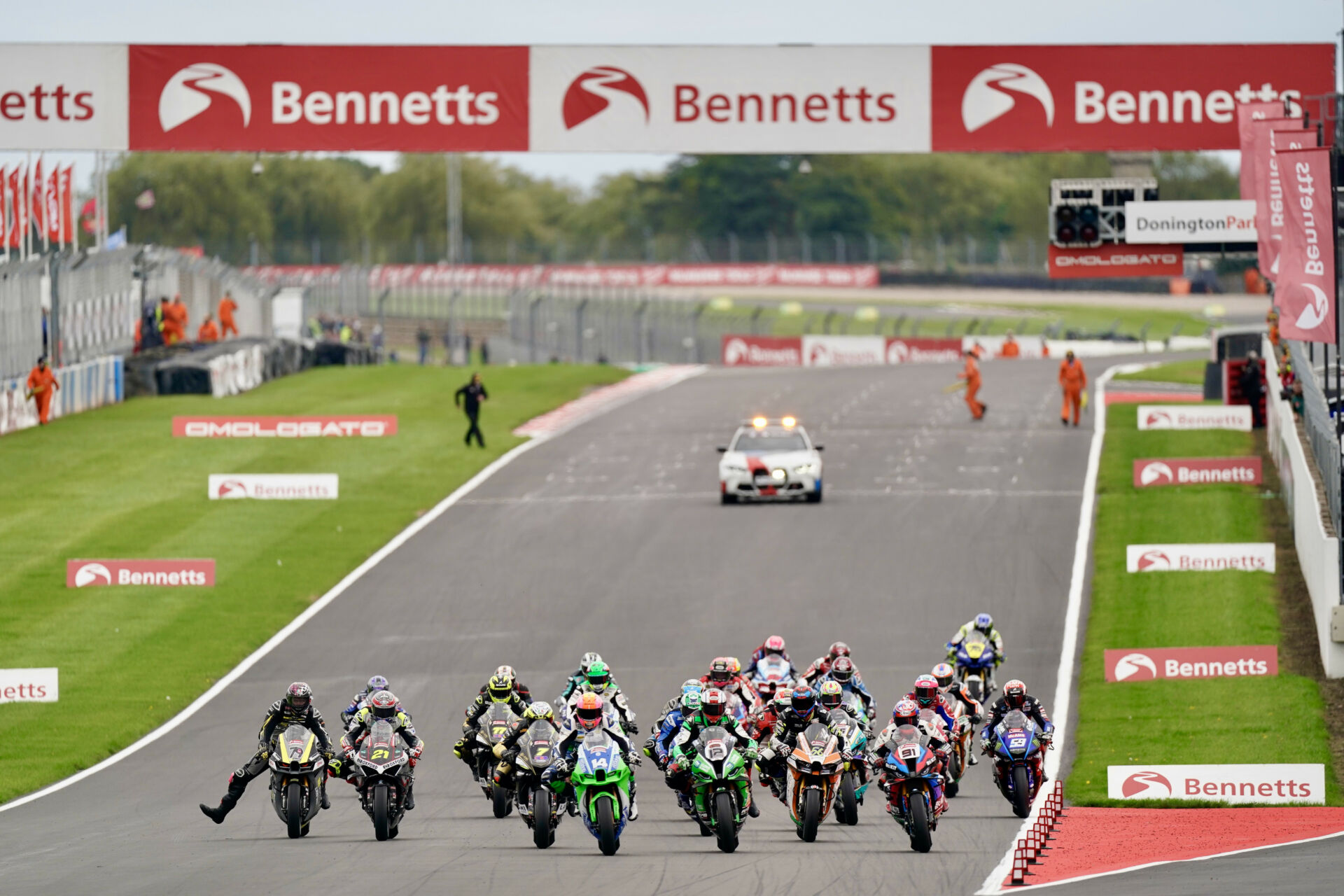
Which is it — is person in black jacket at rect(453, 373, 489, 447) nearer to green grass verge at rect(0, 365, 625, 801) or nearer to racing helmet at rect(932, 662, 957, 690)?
green grass verge at rect(0, 365, 625, 801)

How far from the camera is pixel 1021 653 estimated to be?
25.7 m

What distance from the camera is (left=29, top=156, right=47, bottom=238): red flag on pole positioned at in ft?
149

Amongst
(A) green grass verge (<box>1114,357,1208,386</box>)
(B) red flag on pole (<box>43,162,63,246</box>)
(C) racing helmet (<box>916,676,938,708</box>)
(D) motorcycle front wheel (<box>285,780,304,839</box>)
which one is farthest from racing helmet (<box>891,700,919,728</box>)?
(A) green grass verge (<box>1114,357,1208,386</box>)

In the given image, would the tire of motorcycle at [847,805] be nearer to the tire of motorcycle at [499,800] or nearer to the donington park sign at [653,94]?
the tire of motorcycle at [499,800]

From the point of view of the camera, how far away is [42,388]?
144 ft

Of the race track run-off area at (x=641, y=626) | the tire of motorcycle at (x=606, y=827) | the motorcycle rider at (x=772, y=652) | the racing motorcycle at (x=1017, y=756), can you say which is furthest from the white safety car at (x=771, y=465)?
the tire of motorcycle at (x=606, y=827)

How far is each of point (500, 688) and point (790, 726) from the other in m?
2.46

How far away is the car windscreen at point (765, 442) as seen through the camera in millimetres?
35875

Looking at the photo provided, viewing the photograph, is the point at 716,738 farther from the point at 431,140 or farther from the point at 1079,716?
the point at 431,140

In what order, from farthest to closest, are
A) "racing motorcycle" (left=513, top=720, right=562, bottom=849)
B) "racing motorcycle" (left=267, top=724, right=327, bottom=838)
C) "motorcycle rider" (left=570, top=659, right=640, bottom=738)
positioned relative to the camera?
"motorcycle rider" (left=570, top=659, right=640, bottom=738), "racing motorcycle" (left=267, top=724, right=327, bottom=838), "racing motorcycle" (left=513, top=720, right=562, bottom=849)

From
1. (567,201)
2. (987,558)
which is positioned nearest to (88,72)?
(987,558)

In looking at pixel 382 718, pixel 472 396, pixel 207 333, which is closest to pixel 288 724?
pixel 382 718

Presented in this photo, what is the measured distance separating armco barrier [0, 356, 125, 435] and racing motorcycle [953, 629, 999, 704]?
26795 millimetres

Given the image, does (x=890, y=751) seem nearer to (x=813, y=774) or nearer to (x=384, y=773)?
(x=813, y=774)
